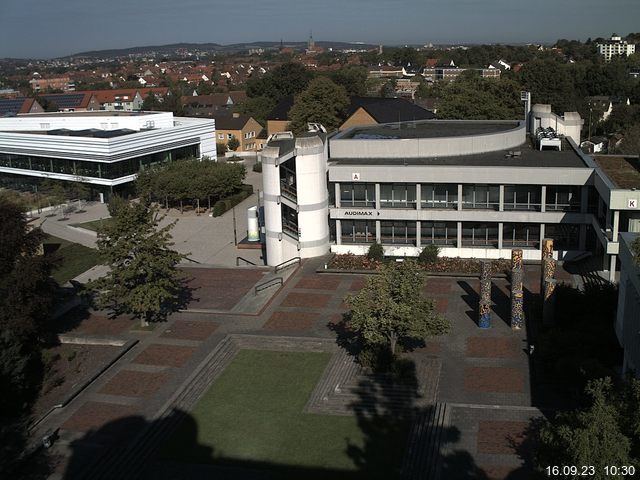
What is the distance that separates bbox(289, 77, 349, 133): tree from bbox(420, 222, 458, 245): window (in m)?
38.7

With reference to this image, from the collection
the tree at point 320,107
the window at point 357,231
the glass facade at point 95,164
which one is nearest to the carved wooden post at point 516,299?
the window at point 357,231

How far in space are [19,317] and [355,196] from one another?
68.1ft

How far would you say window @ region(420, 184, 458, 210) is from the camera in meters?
40.1

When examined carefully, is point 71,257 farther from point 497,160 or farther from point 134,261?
point 497,160

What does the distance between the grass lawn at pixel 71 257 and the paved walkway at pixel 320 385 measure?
11.0m

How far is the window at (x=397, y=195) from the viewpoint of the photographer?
133 feet

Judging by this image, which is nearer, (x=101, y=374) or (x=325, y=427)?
(x=325, y=427)

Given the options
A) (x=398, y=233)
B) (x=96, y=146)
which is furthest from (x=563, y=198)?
(x=96, y=146)

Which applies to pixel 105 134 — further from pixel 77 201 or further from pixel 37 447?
pixel 37 447

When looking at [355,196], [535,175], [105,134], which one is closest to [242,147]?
[105,134]

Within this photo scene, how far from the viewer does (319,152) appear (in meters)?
39.5

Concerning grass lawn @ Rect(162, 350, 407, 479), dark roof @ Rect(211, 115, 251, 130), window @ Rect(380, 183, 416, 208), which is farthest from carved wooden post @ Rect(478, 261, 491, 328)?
dark roof @ Rect(211, 115, 251, 130)

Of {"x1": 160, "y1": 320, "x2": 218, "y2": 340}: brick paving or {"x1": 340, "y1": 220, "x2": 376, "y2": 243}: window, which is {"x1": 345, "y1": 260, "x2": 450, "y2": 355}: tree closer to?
{"x1": 160, "y1": 320, "x2": 218, "y2": 340}: brick paving

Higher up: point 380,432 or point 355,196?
point 355,196
